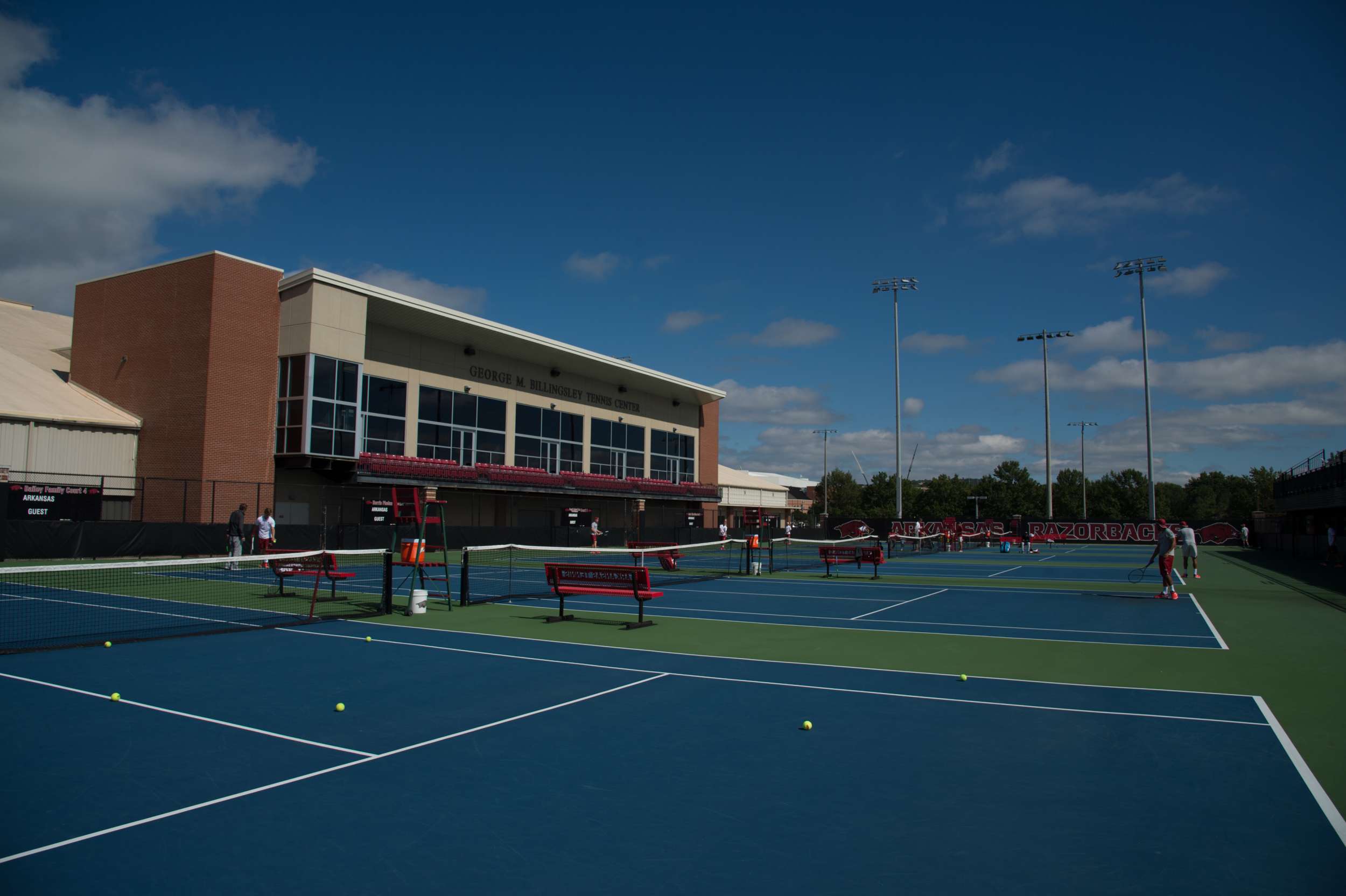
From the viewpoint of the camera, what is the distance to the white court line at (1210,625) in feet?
39.8

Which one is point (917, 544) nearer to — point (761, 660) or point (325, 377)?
point (325, 377)

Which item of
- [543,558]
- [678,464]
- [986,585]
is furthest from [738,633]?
[678,464]

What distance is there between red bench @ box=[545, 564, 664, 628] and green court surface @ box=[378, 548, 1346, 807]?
479mm

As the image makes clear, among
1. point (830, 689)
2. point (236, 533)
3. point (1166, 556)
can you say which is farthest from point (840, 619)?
point (236, 533)

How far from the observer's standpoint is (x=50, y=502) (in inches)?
1115

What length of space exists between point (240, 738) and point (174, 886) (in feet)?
9.32

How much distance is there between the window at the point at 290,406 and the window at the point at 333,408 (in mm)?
→ 499

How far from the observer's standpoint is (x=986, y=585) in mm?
23297

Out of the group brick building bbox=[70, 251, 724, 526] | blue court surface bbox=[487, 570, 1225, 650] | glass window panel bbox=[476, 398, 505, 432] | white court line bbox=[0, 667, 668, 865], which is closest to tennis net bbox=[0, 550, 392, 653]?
blue court surface bbox=[487, 570, 1225, 650]

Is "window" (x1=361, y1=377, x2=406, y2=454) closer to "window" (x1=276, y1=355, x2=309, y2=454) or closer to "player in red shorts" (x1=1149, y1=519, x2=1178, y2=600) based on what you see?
"window" (x1=276, y1=355, x2=309, y2=454)

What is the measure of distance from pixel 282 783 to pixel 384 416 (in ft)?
123

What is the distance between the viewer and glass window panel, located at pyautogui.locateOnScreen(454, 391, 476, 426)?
149 feet

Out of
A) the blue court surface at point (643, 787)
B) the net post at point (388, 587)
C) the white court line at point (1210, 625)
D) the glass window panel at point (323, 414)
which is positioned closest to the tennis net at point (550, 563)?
the net post at point (388, 587)

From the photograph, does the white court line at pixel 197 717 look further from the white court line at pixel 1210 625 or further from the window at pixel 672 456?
the window at pixel 672 456
